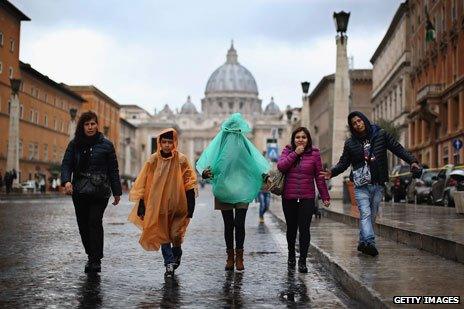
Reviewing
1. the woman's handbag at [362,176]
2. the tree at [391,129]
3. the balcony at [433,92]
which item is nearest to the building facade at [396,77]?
the tree at [391,129]

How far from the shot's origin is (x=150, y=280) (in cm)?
765

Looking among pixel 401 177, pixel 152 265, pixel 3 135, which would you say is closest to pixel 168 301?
pixel 152 265

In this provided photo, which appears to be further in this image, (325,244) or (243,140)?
(325,244)

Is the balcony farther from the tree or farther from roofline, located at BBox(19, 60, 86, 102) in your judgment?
roofline, located at BBox(19, 60, 86, 102)

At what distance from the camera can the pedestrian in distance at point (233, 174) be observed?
8.30m

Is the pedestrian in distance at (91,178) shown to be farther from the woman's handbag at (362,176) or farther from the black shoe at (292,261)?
the woman's handbag at (362,176)

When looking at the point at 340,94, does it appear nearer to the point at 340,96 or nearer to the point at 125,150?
the point at 340,96

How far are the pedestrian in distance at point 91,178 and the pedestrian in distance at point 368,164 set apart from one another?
2.49 m

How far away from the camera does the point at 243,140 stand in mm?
8461

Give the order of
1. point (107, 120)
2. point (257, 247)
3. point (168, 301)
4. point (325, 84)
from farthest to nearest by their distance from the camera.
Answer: point (107, 120), point (325, 84), point (257, 247), point (168, 301)

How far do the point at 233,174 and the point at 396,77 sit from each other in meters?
52.9

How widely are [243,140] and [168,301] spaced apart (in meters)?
2.60

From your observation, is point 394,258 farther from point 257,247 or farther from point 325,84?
point 325,84

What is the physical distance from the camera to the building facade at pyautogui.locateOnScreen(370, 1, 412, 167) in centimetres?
5522
